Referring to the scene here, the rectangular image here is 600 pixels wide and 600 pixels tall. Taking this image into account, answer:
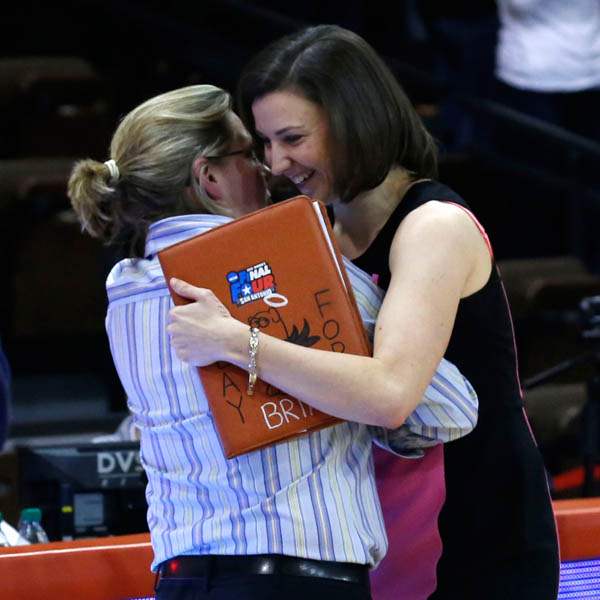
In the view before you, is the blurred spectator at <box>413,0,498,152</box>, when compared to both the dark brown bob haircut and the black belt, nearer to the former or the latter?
the dark brown bob haircut

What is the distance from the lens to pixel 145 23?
6746 millimetres

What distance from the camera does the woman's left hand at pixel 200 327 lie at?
1.77m

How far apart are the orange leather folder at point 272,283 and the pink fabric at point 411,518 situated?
10.3 inches

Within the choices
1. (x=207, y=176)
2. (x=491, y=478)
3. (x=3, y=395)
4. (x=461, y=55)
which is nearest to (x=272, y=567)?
(x=491, y=478)

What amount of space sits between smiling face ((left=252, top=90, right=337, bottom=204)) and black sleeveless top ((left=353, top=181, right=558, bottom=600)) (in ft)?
0.40

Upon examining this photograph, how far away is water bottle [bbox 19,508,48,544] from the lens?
2752 mm

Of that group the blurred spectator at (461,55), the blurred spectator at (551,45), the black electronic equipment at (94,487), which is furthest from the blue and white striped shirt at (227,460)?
the blurred spectator at (461,55)

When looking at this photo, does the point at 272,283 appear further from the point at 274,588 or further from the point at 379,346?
the point at 274,588

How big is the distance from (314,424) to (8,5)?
550 cm

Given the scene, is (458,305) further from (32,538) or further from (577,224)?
(577,224)

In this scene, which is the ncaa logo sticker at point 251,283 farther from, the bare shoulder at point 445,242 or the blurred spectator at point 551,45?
the blurred spectator at point 551,45

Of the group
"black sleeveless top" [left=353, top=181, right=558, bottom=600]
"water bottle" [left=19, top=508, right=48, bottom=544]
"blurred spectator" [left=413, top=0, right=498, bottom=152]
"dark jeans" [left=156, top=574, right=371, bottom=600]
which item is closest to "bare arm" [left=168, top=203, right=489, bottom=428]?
Result: "black sleeveless top" [left=353, top=181, right=558, bottom=600]

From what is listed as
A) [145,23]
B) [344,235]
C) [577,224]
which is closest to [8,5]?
[145,23]

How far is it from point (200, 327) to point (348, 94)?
0.41m
